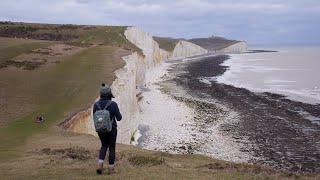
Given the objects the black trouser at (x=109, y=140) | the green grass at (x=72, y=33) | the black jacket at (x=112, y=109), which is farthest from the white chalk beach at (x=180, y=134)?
the green grass at (x=72, y=33)

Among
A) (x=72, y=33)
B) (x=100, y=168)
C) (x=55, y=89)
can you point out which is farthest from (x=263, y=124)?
(x=72, y=33)

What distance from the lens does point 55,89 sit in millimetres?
32500

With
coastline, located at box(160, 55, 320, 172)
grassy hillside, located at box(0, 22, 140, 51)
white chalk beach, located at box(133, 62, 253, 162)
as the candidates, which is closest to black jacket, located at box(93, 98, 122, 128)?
coastline, located at box(160, 55, 320, 172)

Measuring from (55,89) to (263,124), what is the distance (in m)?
17.0

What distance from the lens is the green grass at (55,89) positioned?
74.2ft

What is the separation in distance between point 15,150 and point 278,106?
3484 centimetres

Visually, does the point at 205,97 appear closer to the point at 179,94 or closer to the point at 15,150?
the point at 179,94

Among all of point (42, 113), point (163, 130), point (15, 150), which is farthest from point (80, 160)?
point (163, 130)

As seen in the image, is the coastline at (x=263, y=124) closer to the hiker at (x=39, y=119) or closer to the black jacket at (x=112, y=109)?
the hiker at (x=39, y=119)

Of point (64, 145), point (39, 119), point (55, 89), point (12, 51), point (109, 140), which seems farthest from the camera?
point (12, 51)

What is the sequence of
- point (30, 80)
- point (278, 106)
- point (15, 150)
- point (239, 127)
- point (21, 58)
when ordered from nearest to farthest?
point (15, 150) < point (30, 80) < point (239, 127) < point (21, 58) < point (278, 106)

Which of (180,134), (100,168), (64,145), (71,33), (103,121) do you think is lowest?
(180,134)

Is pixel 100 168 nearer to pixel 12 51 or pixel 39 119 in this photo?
pixel 39 119

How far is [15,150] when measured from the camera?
18984 millimetres
